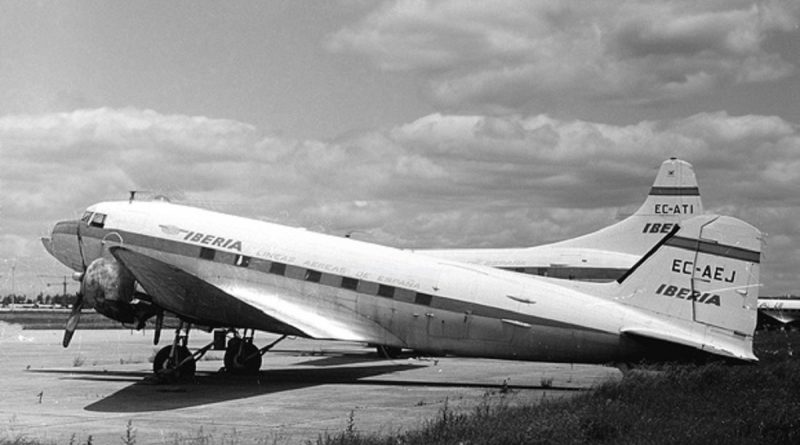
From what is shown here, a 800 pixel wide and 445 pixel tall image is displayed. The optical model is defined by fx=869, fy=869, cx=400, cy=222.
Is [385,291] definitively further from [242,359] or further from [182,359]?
[242,359]

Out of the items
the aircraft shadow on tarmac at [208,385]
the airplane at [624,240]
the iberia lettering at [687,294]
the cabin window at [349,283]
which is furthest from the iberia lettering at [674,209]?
the cabin window at [349,283]

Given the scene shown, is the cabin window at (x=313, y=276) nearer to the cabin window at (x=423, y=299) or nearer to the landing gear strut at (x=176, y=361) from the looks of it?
the cabin window at (x=423, y=299)

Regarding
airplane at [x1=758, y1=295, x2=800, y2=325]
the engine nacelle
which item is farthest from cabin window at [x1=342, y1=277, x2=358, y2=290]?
airplane at [x1=758, y1=295, x2=800, y2=325]

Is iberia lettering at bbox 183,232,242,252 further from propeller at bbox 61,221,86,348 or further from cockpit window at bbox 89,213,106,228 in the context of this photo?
propeller at bbox 61,221,86,348

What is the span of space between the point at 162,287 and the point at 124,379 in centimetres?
411

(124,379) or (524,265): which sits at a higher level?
(524,265)

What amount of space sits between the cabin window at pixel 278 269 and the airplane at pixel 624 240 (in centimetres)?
1686

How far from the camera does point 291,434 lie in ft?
40.1

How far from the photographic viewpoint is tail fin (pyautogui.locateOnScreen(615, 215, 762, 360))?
55.2ft

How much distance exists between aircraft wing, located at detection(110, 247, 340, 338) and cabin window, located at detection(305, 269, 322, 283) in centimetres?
86

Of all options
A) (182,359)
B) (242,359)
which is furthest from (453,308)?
(242,359)

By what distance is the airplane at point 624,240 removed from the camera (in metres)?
34.6

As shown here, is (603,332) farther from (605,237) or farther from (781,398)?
(605,237)

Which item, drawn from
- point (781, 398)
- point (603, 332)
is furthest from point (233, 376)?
point (781, 398)
